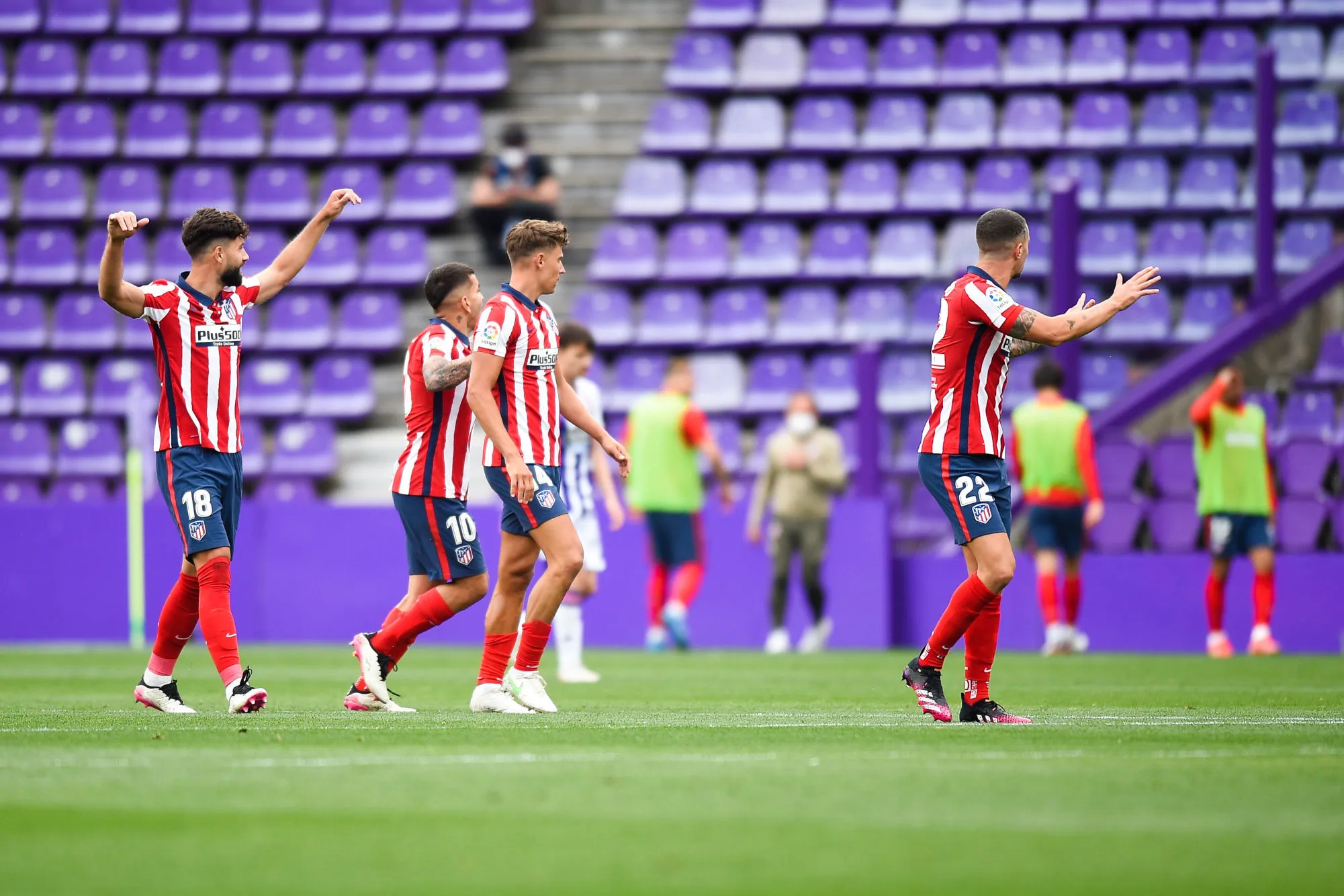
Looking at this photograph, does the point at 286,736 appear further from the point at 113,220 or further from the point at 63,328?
the point at 63,328

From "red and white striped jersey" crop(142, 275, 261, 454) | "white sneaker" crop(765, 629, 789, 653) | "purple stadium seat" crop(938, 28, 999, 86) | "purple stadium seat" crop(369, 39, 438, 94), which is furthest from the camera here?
"purple stadium seat" crop(369, 39, 438, 94)

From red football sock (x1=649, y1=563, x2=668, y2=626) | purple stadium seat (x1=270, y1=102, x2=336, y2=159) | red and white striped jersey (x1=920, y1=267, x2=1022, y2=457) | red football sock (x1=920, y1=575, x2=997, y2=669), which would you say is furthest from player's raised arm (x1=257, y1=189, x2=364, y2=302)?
purple stadium seat (x1=270, y1=102, x2=336, y2=159)

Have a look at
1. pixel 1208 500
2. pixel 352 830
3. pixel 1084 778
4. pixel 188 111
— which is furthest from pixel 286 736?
pixel 188 111

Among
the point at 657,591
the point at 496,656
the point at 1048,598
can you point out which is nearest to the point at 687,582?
the point at 657,591

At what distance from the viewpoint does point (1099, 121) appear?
20500mm

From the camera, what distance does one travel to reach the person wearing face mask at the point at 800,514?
16.8 meters

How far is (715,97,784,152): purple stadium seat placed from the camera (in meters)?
21.7

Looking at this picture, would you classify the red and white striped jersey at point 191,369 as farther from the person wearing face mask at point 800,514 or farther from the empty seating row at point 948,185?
the empty seating row at point 948,185

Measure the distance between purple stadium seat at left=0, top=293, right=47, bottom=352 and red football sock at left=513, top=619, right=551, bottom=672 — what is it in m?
14.6

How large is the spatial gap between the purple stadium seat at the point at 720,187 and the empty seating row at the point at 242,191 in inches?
99.2

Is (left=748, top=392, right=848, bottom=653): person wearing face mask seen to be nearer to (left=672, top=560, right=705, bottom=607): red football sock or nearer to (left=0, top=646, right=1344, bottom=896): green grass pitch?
(left=672, top=560, right=705, bottom=607): red football sock

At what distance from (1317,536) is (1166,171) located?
390cm

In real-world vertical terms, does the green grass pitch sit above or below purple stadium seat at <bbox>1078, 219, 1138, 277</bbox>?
below

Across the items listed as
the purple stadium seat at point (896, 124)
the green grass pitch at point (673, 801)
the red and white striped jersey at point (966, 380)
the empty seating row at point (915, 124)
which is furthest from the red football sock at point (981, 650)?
the purple stadium seat at point (896, 124)
